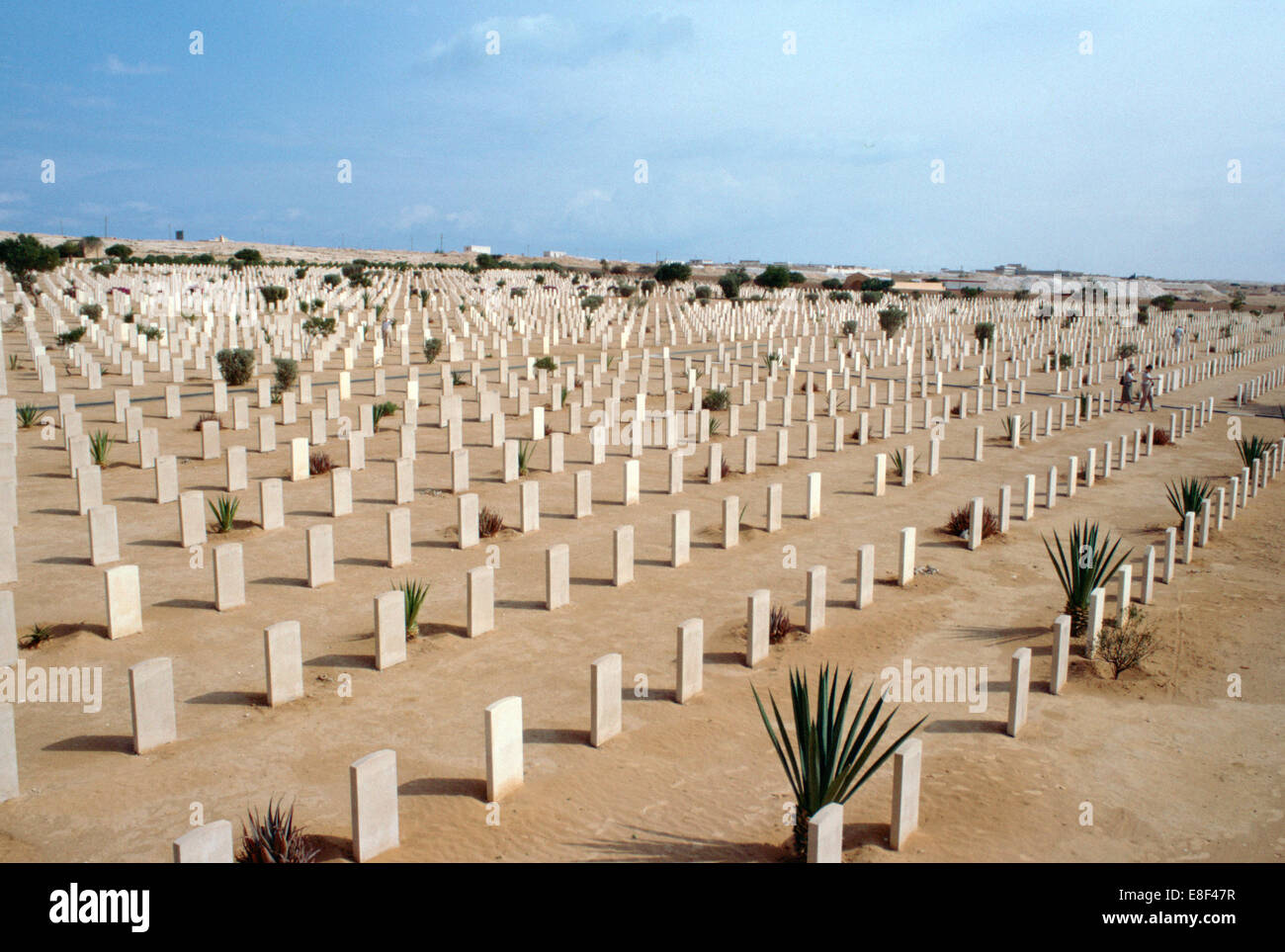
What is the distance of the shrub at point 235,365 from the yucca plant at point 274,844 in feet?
51.7

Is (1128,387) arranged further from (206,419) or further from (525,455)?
(206,419)

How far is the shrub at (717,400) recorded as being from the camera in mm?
18266

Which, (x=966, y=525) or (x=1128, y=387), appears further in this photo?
(x=1128, y=387)

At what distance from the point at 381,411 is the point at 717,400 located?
6490mm

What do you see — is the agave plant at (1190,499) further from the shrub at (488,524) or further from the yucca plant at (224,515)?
the yucca plant at (224,515)

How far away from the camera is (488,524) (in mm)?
10227

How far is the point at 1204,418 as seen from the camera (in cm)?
2061

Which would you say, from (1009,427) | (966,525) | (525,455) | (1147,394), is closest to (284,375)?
(525,455)

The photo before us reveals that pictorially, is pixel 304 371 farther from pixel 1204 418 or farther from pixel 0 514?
pixel 1204 418

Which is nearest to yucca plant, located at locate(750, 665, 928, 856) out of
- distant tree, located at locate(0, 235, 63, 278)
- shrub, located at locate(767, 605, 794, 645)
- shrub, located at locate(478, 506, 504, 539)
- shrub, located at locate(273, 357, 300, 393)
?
shrub, located at locate(767, 605, 794, 645)

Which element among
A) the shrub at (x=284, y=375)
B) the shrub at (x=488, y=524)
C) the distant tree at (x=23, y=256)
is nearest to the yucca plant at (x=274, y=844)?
the shrub at (x=488, y=524)

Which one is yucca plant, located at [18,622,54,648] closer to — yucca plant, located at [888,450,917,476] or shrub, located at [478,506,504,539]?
shrub, located at [478,506,504,539]

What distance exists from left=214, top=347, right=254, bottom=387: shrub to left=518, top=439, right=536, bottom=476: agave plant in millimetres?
7429

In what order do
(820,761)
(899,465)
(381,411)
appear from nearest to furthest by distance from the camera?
(820,761) → (899,465) → (381,411)
